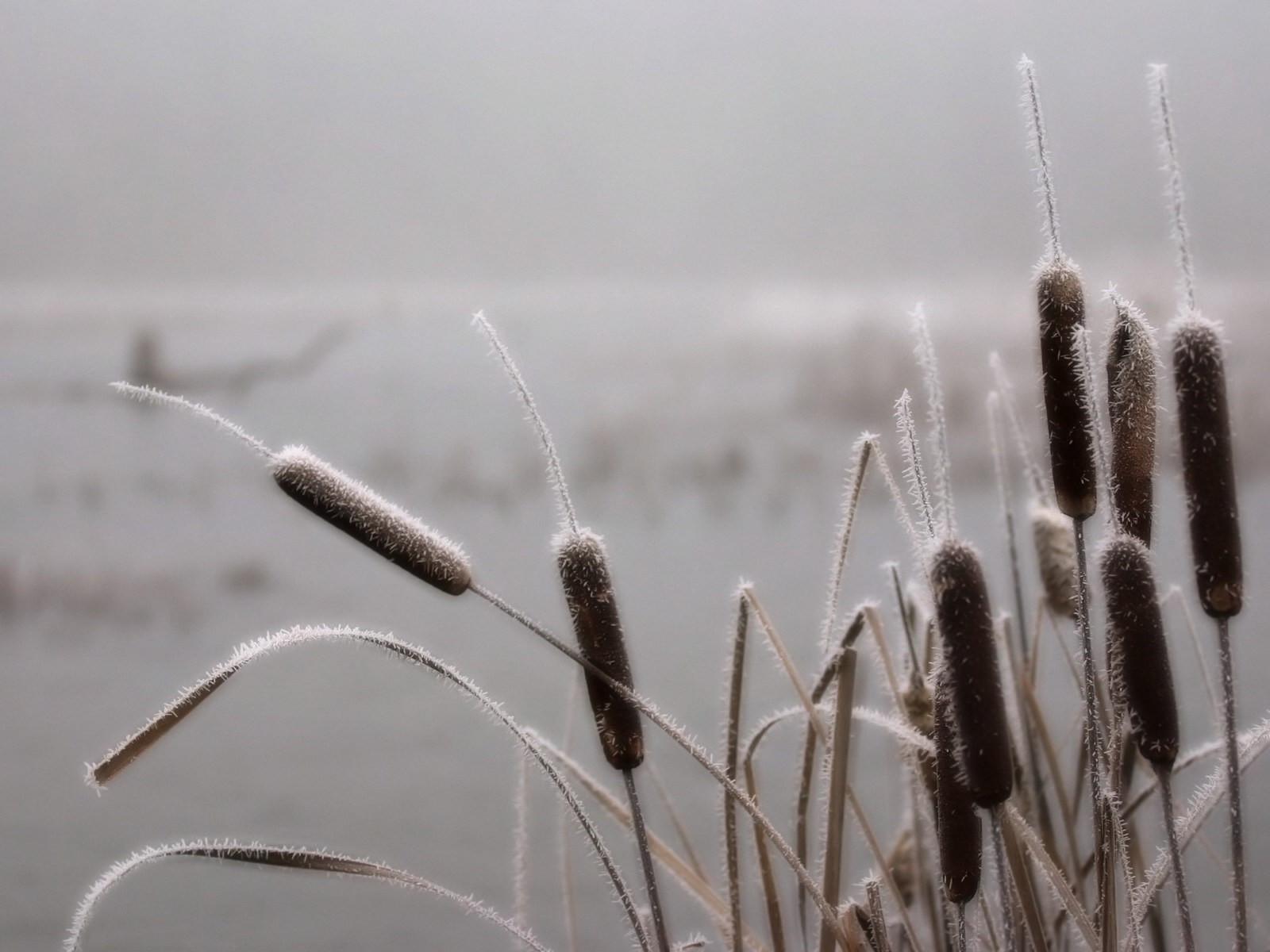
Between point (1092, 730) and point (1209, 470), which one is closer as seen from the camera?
point (1209, 470)

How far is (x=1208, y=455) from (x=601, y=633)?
0.24 m

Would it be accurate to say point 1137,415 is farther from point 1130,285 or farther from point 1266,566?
point 1266,566

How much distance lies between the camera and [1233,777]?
454 mm

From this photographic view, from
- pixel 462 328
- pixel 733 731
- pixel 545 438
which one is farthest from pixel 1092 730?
pixel 462 328

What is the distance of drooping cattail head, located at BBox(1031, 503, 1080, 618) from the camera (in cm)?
71

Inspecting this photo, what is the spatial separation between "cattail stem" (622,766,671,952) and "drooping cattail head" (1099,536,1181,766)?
8.0 inches

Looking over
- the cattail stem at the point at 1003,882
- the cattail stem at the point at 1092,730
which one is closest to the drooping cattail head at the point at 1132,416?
the cattail stem at the point at 1092,730

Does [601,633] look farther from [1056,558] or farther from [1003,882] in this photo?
[1056,558]

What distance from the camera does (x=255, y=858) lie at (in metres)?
0.52

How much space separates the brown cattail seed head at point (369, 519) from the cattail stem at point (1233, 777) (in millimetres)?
291

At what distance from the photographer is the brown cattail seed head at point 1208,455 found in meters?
0.41

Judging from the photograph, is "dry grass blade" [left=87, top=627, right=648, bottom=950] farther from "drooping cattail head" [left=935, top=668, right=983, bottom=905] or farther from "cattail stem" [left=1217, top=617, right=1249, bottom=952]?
"cattail stem" [left=1217, top=617, right=1249, bottom=952]

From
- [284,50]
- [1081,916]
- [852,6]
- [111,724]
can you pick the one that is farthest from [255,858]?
[852,6]

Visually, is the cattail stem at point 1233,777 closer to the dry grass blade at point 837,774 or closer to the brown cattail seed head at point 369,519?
the dry grass blade at point 837,774
